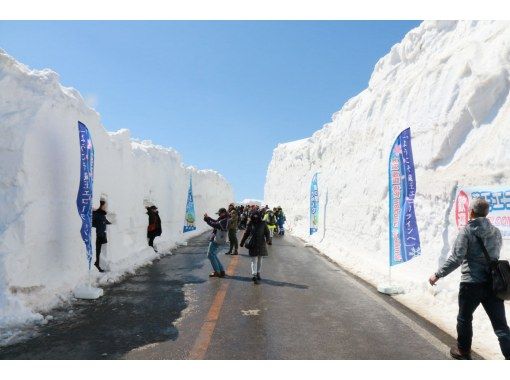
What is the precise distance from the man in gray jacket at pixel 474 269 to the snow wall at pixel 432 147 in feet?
1.87

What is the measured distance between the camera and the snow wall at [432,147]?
765cm

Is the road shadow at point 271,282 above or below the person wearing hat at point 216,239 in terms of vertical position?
below

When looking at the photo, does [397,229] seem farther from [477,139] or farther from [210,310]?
[210,310]

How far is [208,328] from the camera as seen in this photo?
5480 millimetres

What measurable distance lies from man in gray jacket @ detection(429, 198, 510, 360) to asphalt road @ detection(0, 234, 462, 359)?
460 millimetres

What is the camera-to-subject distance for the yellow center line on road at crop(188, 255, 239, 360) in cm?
454

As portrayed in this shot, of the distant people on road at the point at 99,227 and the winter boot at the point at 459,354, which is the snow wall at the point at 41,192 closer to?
the distant people on road at the point at 99,227

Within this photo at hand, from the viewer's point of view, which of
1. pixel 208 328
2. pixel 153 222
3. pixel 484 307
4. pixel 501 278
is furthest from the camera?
pixel 153 222

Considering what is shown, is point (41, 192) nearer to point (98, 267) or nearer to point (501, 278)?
point (98, 267)

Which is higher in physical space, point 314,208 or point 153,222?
point 314,208

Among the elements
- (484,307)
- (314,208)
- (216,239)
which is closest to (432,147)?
(216,239)

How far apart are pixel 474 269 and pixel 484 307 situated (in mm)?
427

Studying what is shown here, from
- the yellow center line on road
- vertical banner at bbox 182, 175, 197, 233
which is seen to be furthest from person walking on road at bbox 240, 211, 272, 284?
vertical banner at bbox 182, 175, 197, 233

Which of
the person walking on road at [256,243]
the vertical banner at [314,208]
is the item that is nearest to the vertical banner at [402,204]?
the person walking on road at [256,243]
